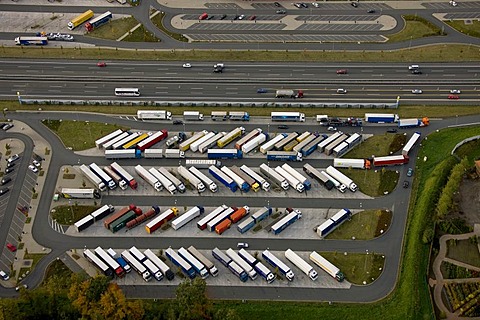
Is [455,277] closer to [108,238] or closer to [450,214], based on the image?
[450,214]

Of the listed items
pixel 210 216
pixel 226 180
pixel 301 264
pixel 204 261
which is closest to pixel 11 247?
pixel 204 261

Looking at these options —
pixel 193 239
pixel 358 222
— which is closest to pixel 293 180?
pixel 358 222

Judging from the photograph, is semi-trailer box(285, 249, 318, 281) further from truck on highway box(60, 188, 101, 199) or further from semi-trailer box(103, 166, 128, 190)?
truck on highway box(60, 188, 101, 199)

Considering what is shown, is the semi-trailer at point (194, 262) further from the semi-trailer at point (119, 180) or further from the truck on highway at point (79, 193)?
the truck on highway at point (79, 193)

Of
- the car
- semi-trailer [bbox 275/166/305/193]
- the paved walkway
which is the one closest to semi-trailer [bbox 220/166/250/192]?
semi-trailer [bbox 275/166/305/193]

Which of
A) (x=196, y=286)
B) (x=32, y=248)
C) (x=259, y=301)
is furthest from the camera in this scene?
(x=32, y=248)
